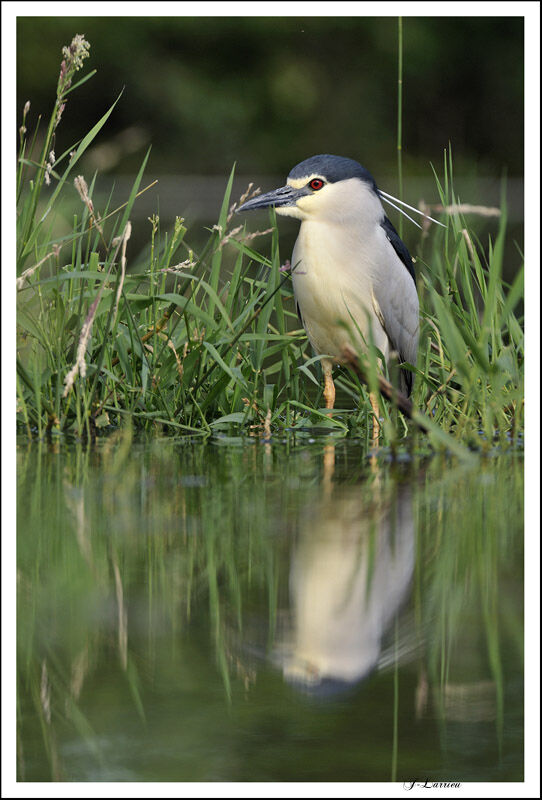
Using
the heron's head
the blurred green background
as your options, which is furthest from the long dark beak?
the blurred green background

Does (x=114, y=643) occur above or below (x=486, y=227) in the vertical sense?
below

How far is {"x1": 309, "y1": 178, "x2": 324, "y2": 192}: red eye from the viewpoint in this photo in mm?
3248

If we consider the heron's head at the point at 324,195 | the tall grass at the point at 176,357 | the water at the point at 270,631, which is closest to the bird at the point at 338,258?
the heron's head at the point at 324,195

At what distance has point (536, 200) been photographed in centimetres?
238

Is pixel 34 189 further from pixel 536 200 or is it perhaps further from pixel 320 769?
pixel 320 769

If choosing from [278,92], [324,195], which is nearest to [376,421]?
[324,195]

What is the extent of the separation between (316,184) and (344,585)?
188 cm

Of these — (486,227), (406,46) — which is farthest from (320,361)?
(406,46)

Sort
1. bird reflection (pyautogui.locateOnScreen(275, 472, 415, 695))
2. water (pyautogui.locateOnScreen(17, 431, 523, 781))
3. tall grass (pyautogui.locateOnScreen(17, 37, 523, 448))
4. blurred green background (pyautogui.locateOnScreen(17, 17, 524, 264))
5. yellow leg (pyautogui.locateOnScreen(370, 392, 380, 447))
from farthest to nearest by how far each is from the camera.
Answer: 1. blurred green background (pyautogui.locateOnScreen(17, 17, 524, 264))
2. yellow leg (pyautogui.locateOnScreen(370, 392, 380, 447))
3. tall grass (pyautogui.locateOnScreen(17, 37, 523, 448))
4. bird reflection (pyautogui.locateOnScreen(275, 472, 415, 695))
5. water (pyautogui.locateOnScreen(17, 431, 523, 781))

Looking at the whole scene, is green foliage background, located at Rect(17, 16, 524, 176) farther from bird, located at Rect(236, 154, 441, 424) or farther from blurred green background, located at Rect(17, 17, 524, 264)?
bird, located at Rect(236, 154, 441, 424)

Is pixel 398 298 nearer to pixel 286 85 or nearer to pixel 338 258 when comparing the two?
pixel 338 258

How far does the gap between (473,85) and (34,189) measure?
9.73 m

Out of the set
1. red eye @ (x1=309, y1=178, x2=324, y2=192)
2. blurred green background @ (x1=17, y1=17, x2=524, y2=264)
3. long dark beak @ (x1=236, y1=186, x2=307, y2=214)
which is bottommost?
long dark beak @ (x1=236, y1=186, x2=307, y2=214)

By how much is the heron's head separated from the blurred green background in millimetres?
7150
